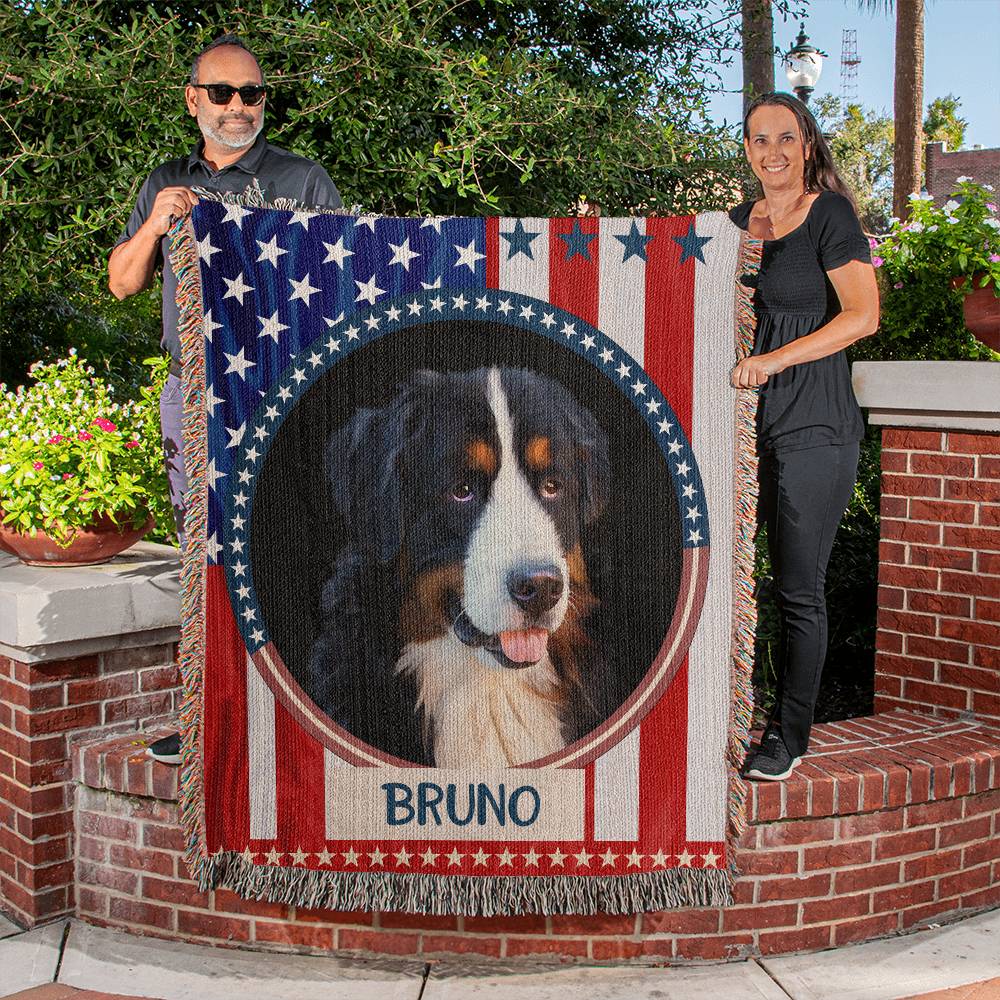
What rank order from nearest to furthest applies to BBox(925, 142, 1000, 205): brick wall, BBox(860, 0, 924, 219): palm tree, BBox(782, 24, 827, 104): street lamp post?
BBox(782, 24, 827, 104): street lamp post, BBox(860, 0, 924, 219): palm tree, BBox(925, 142, 1000, 205): brick wall

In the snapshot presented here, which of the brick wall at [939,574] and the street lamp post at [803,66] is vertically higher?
the street lamp post at [803,66]

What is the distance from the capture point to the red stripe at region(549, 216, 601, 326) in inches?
103

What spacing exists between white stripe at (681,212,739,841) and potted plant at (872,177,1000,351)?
55.1 inches

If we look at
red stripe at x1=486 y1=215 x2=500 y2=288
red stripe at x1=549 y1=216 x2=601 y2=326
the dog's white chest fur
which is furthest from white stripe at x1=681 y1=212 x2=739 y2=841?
red stripe at x1=486 y1=215 x2=500 y2=288

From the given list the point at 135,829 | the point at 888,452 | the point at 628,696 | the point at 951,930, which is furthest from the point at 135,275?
the point at 951,930

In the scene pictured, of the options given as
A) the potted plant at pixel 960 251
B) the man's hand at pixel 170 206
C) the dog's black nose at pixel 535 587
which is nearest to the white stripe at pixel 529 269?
the dog's black nose at pixel 535 587

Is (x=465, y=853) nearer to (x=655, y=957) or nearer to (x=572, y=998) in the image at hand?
(x=572, y=998)

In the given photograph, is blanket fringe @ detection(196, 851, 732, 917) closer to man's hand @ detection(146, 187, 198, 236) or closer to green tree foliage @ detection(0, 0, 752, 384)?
man's hand @ detection(146, 187, 198, 236)

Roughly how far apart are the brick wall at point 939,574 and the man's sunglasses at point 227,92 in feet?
7.13

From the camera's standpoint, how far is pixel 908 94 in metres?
11.2

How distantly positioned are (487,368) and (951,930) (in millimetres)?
2004

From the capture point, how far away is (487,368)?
265 centimetres

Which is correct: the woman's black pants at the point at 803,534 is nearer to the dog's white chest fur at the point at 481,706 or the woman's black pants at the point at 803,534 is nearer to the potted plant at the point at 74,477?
the dog's white chest fur at the point at 481,706

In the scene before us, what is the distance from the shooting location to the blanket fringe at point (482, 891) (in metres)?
2.67
